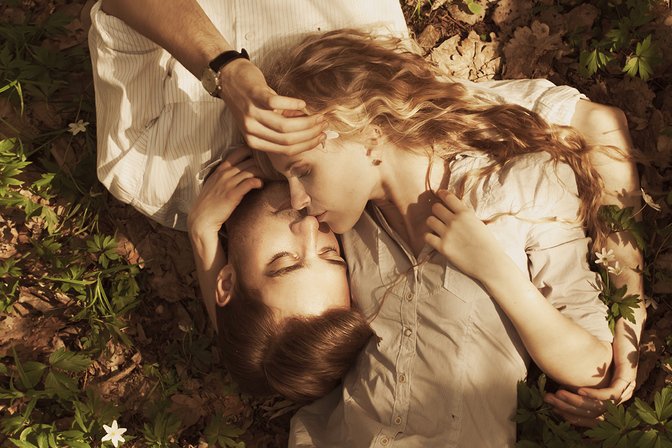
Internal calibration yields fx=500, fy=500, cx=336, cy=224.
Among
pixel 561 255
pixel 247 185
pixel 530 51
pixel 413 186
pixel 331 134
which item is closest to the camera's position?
pixel 331 134

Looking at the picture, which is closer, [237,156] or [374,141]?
[374,141]

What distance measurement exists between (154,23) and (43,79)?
1.65 metres

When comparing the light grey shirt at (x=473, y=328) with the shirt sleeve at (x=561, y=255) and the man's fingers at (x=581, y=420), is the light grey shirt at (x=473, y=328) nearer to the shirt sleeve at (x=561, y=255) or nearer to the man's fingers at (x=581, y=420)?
the shirt sleeve at (x=561, y=255)

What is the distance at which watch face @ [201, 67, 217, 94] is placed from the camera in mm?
2602

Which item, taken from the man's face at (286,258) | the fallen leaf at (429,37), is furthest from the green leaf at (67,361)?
the fallen leaf at (429,37)

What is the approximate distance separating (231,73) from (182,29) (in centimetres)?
46

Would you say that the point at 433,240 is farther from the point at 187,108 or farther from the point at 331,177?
the point at 187,108

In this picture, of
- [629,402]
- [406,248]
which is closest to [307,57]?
[406,248]

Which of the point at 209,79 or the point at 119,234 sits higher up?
the point at 209,79

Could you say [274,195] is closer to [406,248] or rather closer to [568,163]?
[406,248]

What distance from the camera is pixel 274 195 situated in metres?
3.09

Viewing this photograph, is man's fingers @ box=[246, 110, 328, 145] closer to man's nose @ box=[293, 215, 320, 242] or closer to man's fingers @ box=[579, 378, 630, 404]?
man's nose @ box=[293, 215, 320, 242]

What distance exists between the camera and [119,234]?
12.6 ft

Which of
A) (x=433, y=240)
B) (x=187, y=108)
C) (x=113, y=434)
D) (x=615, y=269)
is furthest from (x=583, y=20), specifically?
(x=113, y=434)
